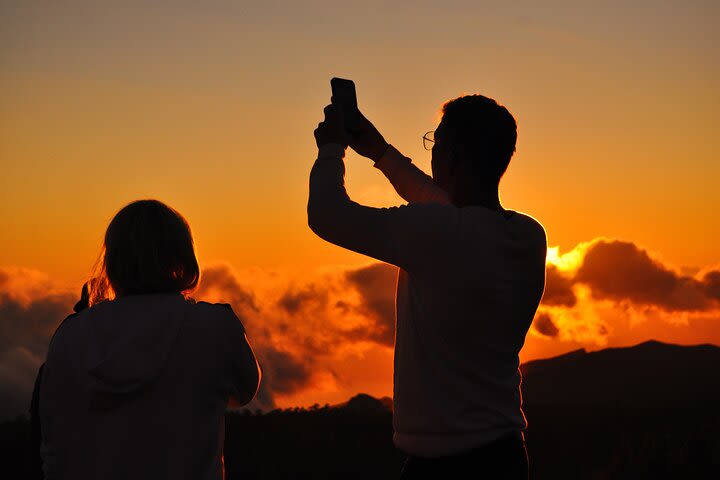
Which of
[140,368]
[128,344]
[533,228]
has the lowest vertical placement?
[140,368]

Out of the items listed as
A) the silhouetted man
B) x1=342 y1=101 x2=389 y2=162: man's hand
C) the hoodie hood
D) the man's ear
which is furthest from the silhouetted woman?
the man's ear

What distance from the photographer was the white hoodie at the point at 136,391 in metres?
3.76

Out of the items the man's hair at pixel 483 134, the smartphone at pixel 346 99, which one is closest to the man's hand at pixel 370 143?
the smartphone at pixel 346 99

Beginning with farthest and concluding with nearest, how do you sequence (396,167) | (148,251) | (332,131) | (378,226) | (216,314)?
(396,167)
(216,314)
(148,251)
(332,131)
(378,226)

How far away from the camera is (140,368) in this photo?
12.2ft

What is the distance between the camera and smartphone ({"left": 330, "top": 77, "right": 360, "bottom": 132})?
12.6ft

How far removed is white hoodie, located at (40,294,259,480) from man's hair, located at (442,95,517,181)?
54.2 inches

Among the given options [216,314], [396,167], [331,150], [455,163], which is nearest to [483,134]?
[455,163]

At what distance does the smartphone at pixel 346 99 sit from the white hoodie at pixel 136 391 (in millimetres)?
1093

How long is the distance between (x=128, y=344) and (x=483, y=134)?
182 centimetres

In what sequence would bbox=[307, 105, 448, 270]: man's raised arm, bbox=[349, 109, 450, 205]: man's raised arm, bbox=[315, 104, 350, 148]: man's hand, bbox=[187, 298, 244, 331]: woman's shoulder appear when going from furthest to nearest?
bbox=[349, 109, 450, 205]: man's raised arm
bbox=[187, 298, 244, 331]: woman's shoulder
bbox=[315, 104, 350, 148]: man's hand
bbox=[307, 105, 448, 270]: man's raised arm

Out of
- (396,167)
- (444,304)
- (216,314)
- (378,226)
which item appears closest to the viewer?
(378,226)

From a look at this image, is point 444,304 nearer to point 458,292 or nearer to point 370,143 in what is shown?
point 458,292

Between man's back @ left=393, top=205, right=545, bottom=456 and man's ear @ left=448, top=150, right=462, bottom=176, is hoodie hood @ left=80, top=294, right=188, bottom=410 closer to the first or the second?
man's back @ left=393, top=205, right=545, bottom=456
